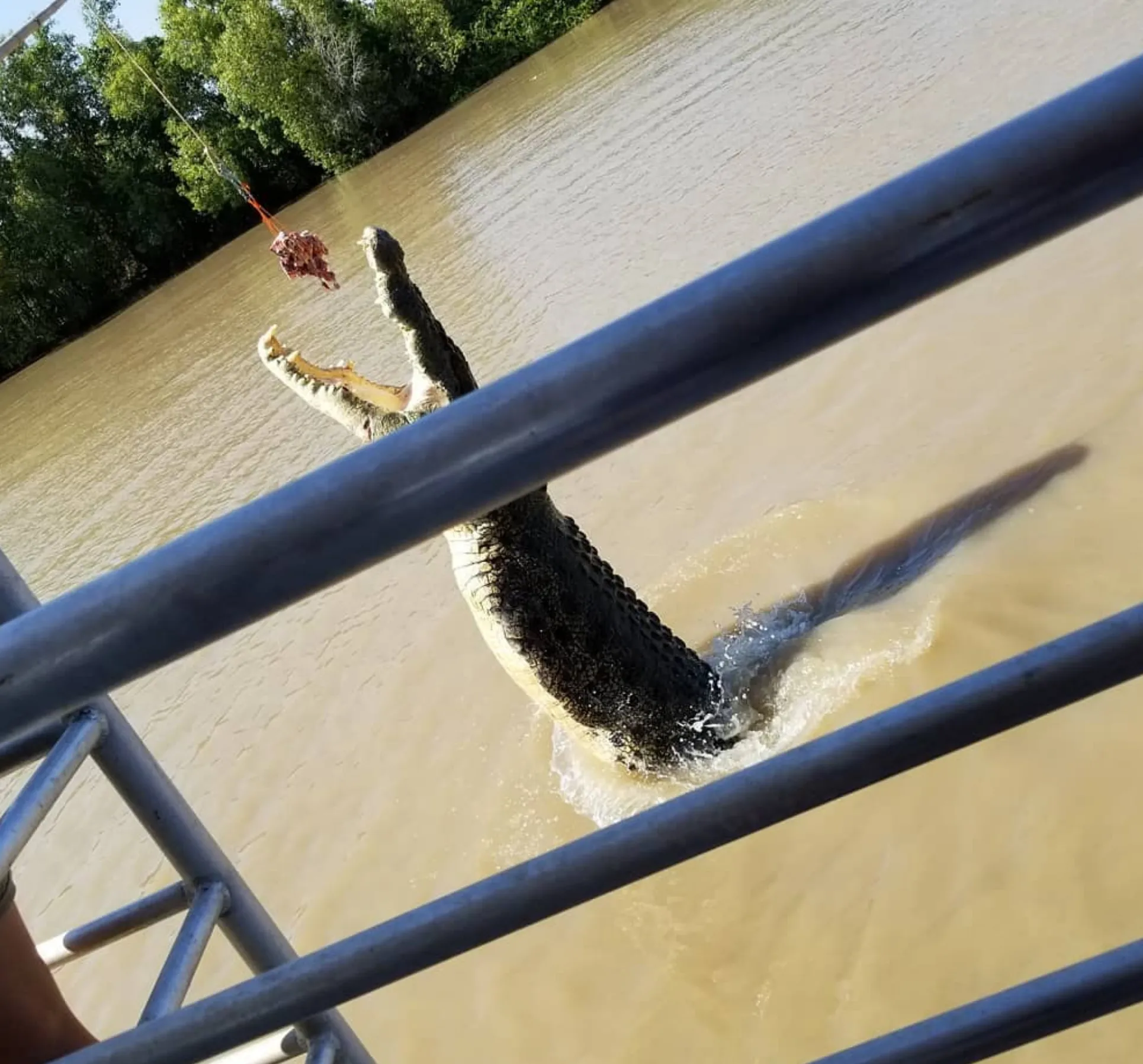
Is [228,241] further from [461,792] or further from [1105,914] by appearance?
[1105,914]

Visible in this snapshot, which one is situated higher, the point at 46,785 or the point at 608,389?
the point at 608,389

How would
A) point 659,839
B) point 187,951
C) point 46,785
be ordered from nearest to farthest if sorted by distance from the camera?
point 659,839, point 46,785, point 187,951

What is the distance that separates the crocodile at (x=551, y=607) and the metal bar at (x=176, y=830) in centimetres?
221

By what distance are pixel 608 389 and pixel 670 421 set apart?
48mm

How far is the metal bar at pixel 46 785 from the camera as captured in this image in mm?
1149

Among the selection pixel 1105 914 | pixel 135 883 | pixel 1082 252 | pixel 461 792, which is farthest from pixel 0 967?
pixel 1082 252

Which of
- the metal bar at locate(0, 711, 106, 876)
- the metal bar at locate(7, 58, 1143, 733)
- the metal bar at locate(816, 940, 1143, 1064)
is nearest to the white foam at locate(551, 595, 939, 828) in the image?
the metal bar at locate(0, 711, 106, 876)

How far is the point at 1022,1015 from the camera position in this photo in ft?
3.11

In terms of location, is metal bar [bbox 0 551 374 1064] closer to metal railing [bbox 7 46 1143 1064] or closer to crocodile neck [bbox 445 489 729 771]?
metal railing [bbox 7 46 1143 1064]

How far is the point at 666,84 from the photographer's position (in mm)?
15766

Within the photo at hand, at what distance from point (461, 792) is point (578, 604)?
1062 millimetres

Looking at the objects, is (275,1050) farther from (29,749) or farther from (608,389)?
(608,389)

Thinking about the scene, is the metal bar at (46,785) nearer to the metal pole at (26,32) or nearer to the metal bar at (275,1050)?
the metal bar at (275,1050)

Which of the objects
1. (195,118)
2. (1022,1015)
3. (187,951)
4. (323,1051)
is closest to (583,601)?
(323,1051)
